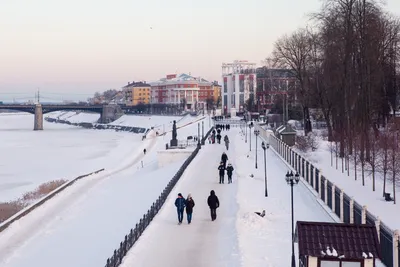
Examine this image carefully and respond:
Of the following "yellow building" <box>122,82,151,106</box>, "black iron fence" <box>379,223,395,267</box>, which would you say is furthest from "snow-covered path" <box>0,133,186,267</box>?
"yellow building" <box>122,82,151,106</box>

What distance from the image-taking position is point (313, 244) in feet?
30.1

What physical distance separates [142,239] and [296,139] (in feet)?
85.4

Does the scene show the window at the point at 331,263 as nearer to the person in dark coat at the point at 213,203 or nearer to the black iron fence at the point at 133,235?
the black iron fence at the point at 133,235

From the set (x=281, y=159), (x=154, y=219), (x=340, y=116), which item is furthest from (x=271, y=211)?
(x=340, y=116)

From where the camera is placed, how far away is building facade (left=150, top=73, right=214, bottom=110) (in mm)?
159125

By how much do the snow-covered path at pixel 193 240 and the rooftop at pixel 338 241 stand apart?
146 inches

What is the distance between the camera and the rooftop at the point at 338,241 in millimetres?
8938

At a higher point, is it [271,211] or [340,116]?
[340,116]

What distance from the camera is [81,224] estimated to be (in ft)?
72.7

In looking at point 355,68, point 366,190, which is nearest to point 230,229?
point 366,190

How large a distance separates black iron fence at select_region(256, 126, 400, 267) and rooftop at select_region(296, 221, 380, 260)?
2.17m

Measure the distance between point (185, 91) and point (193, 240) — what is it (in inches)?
5703

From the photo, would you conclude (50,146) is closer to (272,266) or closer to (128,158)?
(128,158)

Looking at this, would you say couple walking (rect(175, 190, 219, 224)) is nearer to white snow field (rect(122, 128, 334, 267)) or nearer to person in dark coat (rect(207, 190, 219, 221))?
person in dark coat (rect(207, 190, 219, 221))
